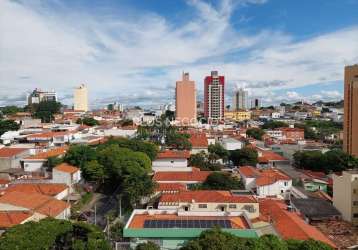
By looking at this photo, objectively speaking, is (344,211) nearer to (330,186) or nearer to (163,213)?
(330,186)

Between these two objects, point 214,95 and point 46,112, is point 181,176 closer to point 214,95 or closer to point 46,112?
point 46,112

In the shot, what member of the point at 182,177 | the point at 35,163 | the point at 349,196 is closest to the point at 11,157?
the point at 35,163

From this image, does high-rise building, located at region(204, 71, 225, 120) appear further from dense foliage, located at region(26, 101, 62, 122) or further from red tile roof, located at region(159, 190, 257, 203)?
red tile roof, located at region(159, 190, 257, 203)

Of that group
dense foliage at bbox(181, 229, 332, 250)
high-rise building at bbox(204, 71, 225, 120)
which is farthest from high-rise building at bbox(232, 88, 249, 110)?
dense foliage at bbox(181, 229, 332, 250)

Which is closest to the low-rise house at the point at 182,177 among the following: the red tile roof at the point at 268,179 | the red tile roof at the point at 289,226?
the red tile roof at the point at 268,179

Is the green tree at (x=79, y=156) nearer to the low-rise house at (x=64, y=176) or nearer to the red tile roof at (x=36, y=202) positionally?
the low-rise house at (x=64, y=176)

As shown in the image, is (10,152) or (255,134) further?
(255,134)

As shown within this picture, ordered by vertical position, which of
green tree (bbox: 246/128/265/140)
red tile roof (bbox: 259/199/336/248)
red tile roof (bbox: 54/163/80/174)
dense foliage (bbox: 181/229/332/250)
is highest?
green tree (bbox: 246/128/265/140)
